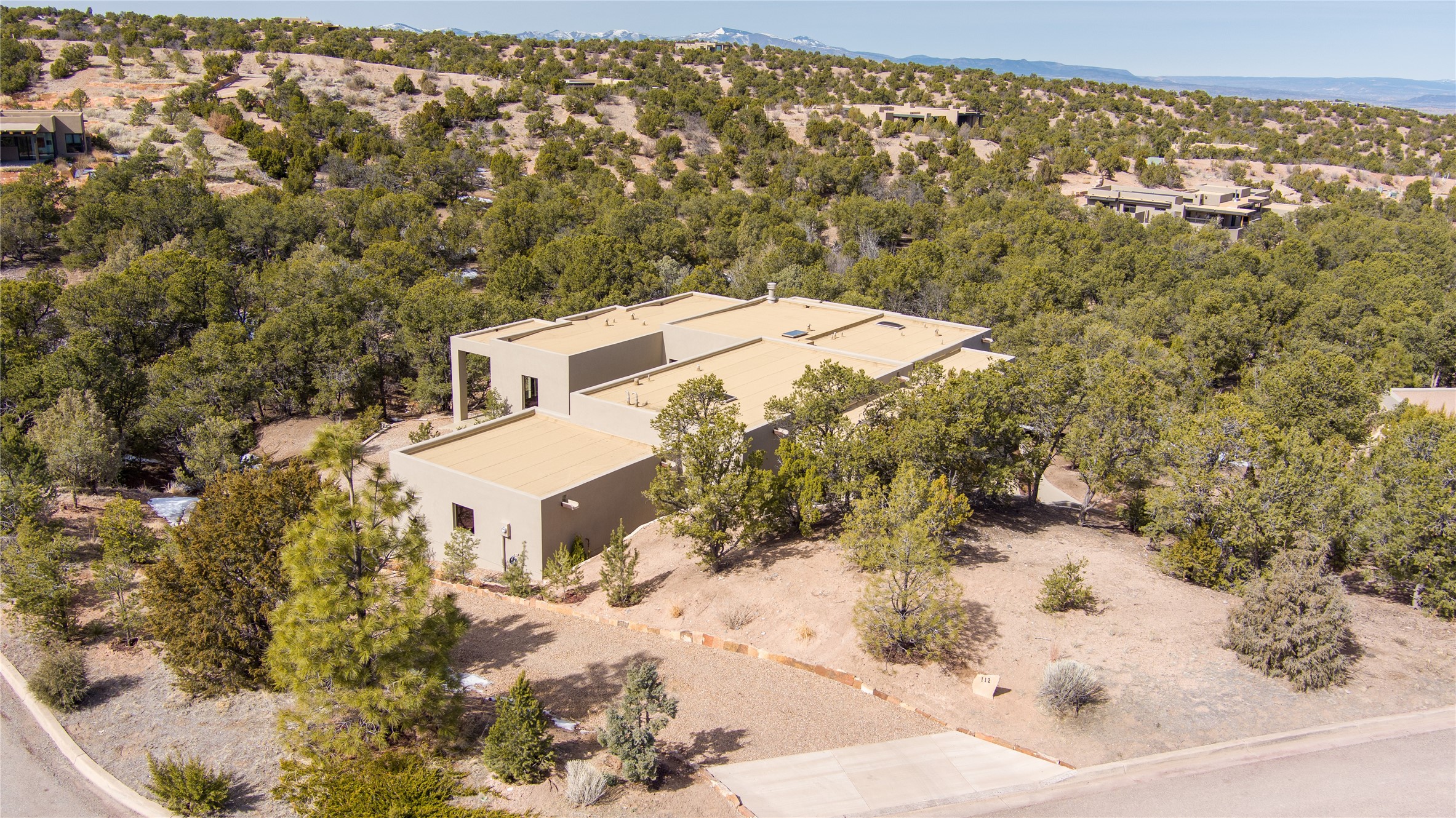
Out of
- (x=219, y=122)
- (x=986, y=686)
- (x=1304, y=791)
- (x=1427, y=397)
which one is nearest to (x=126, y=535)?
(x=986, y=686)

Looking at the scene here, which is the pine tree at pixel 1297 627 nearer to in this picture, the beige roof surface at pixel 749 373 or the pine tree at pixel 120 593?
the beige roof surface at pixel 749 373

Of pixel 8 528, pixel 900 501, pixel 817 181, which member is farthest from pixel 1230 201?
pixel 8 528

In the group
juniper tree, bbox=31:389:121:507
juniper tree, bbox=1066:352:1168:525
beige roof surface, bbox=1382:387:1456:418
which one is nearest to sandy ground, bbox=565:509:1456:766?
juniper tree, bbox=1066:352:1168:525

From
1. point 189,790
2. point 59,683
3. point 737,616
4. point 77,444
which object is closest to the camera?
point 189,790

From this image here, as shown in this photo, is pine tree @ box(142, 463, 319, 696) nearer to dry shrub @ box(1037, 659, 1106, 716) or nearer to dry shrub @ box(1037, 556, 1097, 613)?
dry shrub @ box(1037, 659, 1106, 716)

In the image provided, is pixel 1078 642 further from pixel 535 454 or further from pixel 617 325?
pixel 617 325

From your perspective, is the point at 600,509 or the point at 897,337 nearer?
the point at 600,509

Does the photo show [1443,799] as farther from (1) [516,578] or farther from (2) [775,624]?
(1) [516,578]
